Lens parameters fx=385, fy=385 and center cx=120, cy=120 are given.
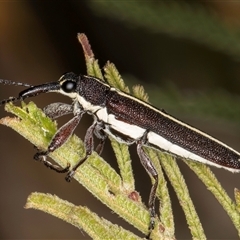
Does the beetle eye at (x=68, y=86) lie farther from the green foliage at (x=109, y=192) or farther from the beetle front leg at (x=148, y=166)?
the green foliage at (x=109, y=192)

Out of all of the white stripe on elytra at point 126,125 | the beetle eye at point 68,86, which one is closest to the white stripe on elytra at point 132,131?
the white stripe on elytra at point 126,125


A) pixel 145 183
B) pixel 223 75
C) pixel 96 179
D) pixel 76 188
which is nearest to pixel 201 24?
pixel 96 179

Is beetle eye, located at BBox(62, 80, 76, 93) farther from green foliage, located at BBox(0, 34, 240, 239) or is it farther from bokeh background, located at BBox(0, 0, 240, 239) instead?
bokeh background, located at BBox(0, 0, 240, 239)

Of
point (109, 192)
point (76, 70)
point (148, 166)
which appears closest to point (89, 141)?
point (148, 166)

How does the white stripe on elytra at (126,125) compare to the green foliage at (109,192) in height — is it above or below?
above

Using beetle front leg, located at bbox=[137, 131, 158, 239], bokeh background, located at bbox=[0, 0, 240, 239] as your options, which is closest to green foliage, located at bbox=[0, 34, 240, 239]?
beetle front leg, located at bbox=[137, 131, 158, 239]

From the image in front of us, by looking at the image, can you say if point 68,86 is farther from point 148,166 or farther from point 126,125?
point 148,166

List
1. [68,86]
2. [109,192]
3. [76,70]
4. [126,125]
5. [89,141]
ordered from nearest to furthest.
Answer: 1. [109,192]
2. [89,141]
3. [68,86]
4. [126,125]
5. [76,70]

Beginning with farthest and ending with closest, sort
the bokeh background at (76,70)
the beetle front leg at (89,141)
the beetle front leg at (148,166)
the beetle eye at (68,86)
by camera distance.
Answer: the bokeh background at (76,70), the beetle eye at (68,86), the beetle front leg at (148,166), the beetle front leg at (89,141)

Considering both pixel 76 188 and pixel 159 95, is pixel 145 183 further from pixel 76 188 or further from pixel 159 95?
pixel 159 95

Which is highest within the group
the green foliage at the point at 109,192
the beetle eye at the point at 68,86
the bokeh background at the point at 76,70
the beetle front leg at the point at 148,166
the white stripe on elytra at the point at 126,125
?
the bokeh background at the point at 76,70

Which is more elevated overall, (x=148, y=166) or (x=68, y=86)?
(x=68, y=86)
